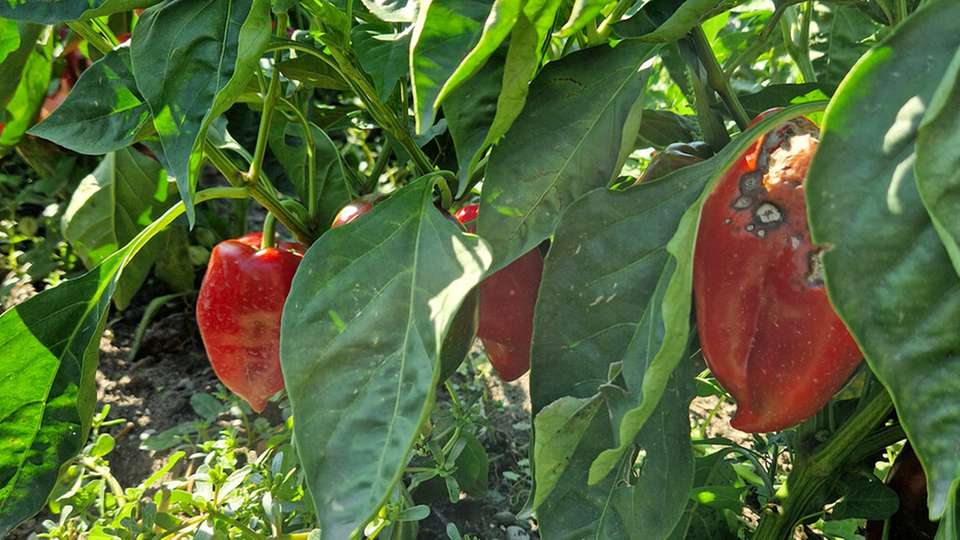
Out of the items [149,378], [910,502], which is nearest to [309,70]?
[910,502]

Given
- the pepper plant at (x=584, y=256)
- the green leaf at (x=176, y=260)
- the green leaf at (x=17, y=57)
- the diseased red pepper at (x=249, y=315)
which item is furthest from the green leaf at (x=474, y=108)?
the green leaf at (x=176, y=260)

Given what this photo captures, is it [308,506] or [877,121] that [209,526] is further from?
[877,121]

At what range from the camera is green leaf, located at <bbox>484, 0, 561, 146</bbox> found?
554 mm

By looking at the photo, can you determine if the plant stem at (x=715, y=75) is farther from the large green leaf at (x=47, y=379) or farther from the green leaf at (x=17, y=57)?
the green leaf at (x=17, y=57)

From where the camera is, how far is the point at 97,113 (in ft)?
2.41

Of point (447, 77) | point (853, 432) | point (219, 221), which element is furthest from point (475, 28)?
point (219, 221)

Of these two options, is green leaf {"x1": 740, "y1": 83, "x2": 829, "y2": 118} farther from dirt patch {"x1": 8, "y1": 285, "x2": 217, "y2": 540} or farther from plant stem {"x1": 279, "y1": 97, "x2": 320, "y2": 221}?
dirt patch {"x1": 8, "y1": 285, "x2": 217, "y2": 540}

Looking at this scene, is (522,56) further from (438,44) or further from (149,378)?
(149,378)

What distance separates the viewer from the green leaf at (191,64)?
0.62 m

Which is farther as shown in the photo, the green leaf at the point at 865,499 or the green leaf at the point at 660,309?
the green leaf at the point at 865,499

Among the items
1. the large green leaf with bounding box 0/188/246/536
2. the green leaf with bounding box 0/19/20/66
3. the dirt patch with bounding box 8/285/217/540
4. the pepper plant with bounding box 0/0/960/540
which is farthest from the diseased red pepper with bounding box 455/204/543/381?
the dirt patch with bounding box 8/285/217/540

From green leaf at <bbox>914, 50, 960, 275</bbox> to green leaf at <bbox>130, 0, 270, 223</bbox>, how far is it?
398 mm

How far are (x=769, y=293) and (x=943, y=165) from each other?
22cm

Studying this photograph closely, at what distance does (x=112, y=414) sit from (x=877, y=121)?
1.26 meters
